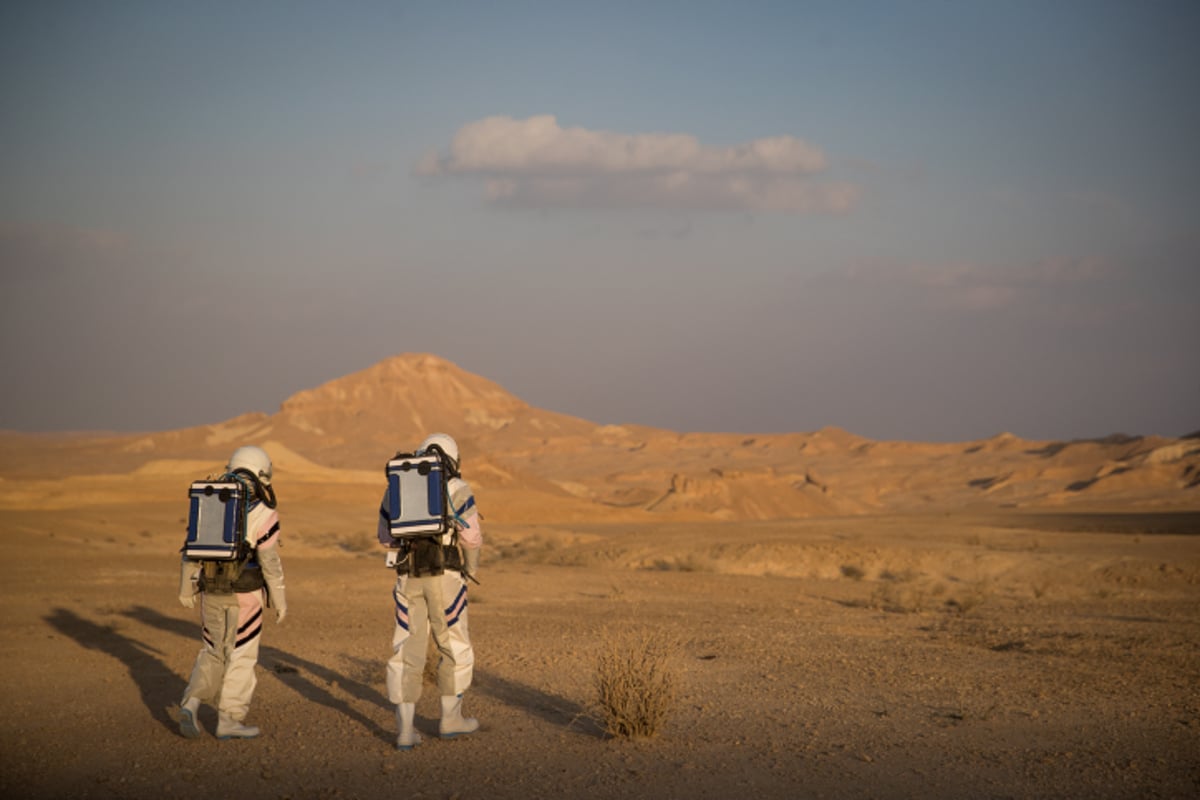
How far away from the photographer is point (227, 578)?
8.08 metres

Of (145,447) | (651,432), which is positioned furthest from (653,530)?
(651,432)

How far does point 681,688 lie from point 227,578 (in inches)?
174

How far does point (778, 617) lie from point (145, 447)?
105 m

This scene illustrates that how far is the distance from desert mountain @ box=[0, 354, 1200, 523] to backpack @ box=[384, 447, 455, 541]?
121ft

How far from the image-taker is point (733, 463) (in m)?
106

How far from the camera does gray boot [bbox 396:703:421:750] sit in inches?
304

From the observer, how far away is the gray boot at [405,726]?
773 centimetres

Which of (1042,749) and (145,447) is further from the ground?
→ (145,447)

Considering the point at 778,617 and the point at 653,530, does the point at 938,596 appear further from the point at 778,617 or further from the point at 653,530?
the point at 653,530

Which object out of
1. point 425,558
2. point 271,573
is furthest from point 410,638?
point 271,573

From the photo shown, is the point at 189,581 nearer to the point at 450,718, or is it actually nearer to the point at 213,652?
the point at 213,652

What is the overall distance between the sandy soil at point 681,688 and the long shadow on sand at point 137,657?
0.05 m

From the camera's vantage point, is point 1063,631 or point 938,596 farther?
point 938,596

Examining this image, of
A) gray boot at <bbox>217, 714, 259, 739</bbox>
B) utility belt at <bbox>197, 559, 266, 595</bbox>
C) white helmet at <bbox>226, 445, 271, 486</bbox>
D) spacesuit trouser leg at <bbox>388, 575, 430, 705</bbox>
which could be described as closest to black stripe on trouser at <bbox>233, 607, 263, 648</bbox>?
utility belt at <bbox>197, 559, 266, 595</bbox>
